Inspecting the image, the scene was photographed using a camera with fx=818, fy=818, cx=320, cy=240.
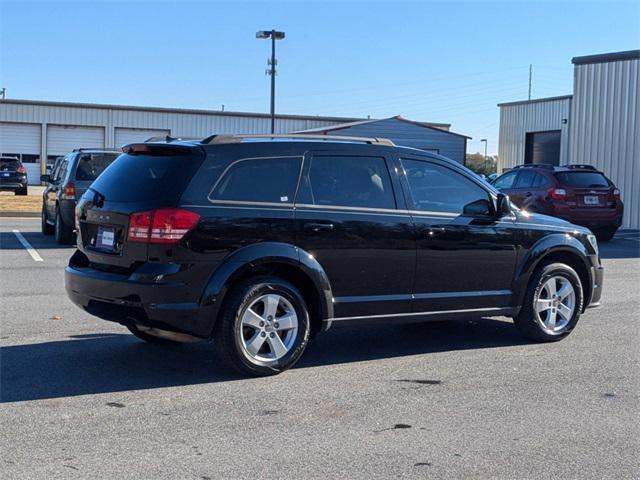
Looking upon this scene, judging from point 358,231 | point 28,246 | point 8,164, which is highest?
point 8,164

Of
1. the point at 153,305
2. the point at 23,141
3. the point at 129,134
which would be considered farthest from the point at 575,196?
the point at 23,141

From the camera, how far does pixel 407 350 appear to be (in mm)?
7289

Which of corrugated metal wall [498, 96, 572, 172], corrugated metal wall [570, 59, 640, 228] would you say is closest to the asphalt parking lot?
corrugated metal wall [570, 59, 640, 228]

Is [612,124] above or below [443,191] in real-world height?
above

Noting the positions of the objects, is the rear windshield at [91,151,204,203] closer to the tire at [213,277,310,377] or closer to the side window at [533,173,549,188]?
the tire at [213,277,310,377]

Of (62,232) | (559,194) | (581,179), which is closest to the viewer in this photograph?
(62,232)

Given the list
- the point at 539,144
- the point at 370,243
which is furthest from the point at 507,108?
the point at 370,243

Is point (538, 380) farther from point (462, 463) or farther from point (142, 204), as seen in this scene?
point (142, 204)

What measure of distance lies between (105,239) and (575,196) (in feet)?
43.4

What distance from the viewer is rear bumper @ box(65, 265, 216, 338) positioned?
5812 mm

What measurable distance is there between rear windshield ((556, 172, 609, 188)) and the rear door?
12.9 metres

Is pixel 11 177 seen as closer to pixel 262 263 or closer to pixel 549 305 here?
pixel 549 305

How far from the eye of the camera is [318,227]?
6.38m

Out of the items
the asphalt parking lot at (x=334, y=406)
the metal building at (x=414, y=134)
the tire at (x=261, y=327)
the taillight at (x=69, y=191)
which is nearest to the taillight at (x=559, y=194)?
the asphalt parking lot at (x=334, y=406)
